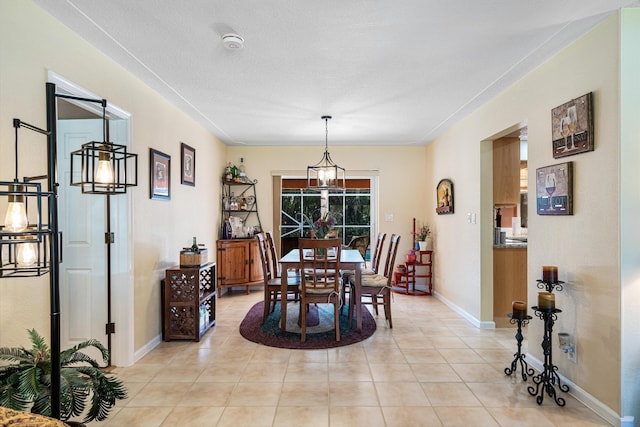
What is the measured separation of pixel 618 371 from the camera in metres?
2.08

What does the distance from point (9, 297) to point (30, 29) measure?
1.46 m

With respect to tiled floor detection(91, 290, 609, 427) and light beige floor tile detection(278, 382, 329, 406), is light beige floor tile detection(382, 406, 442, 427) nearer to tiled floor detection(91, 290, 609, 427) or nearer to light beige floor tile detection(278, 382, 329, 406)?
tiled floor detection(91, 290, 609, 427)

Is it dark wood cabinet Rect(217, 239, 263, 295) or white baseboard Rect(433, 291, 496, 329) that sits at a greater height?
dark wood cabinet Rect(217, 239, 263, 295)

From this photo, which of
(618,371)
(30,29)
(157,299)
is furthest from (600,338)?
(30,29)

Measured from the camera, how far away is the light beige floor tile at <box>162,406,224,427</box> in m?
2.13

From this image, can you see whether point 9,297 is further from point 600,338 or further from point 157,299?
point 600,338

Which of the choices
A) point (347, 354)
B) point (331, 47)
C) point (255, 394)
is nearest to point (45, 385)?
point (255, 394)

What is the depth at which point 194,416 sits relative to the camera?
7.23 ft

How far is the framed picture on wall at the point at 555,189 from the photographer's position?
2.47m

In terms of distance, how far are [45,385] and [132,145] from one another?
2057 millimetres

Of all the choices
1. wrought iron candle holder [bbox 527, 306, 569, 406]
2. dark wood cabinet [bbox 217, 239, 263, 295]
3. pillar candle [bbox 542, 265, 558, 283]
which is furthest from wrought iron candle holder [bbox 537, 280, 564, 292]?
dark wood cabinet [bbox 217, 239, 263, 295]

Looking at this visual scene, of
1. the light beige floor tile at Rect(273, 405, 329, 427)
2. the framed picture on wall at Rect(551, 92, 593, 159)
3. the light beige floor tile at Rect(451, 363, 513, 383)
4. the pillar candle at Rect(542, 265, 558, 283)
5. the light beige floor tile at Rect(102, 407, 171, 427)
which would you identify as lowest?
the light beige floor tile at Rect(451, 363, 513, 383)

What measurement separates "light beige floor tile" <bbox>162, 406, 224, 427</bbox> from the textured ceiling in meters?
2.43

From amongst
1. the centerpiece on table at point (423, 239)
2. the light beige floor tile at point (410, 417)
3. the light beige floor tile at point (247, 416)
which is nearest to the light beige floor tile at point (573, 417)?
the light beige floor tile at point (410, 417)
